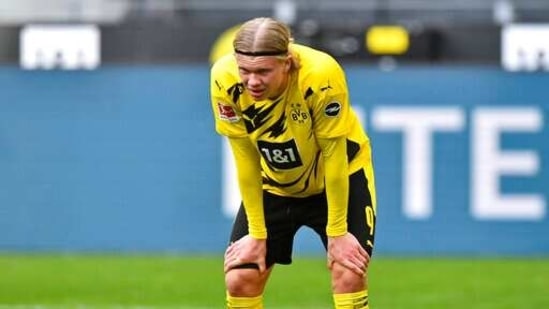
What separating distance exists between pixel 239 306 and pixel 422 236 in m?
7.07

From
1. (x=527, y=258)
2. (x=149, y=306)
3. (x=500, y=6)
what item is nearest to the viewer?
(x=149, y=306)

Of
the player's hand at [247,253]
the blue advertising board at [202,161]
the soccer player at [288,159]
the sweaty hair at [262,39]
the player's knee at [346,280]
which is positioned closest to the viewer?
the sweaty hair at [262,39]

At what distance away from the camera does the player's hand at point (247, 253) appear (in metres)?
7.21

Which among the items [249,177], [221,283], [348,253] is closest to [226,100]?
[249,177]

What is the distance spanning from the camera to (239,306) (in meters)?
7.26

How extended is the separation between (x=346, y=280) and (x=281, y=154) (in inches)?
25.1

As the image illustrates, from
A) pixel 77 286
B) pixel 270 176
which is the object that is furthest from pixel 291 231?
pixel 77 286

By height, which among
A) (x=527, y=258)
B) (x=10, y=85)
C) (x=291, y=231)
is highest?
(x=291, y=231)

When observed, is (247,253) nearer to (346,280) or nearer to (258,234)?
(258,234)

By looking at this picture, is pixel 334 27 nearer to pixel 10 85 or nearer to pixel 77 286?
pixel 10 85

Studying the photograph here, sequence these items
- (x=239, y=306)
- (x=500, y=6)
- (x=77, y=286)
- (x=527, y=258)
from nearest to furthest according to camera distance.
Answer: (x=239, y=306)
(x=77, y=286)
(x=527, y=258)
(x=500, y=6)

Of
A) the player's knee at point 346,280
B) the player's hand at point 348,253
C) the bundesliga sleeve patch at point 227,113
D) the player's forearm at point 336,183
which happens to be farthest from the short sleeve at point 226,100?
the player's knee at point 346,280

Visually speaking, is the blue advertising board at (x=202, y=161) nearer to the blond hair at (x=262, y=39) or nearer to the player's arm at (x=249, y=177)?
the player's arm at (x=249, y=177)

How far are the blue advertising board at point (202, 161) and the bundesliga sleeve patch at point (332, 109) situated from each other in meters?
7.23
